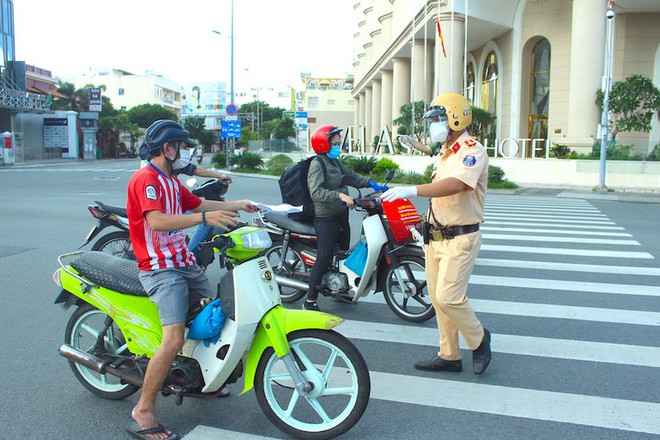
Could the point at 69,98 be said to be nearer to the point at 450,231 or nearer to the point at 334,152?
the point at 334,152

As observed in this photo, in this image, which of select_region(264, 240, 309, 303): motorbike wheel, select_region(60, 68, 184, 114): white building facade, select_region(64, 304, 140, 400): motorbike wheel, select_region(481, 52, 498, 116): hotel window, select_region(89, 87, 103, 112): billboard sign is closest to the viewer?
select_region(64, 304, 140, 400): motorbike wheel

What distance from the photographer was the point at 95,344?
3.81 meters

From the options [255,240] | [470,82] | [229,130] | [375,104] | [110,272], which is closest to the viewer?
[255,240]

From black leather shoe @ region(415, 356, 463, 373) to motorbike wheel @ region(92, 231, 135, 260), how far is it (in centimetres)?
428

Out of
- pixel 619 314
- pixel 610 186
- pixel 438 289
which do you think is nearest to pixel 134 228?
pixel 438 289

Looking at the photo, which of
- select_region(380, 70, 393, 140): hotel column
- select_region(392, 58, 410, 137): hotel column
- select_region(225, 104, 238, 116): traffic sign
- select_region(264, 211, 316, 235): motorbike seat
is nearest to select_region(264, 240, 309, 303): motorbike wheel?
select_region(264, 211, 316, 235): motorbike seat

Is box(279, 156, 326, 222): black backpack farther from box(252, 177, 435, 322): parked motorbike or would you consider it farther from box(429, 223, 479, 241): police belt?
box(429, 223, 479, 241): police belt

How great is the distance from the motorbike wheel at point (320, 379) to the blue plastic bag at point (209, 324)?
306 mm

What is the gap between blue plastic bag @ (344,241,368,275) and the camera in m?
5.55

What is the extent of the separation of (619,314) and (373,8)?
226ft

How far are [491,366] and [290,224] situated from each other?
2.54 m

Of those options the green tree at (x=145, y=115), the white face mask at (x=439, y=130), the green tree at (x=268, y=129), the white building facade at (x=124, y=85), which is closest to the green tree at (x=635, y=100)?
the white face mask at (x=439, y=130)

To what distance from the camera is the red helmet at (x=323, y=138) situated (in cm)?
555

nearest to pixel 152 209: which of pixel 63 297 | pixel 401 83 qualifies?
pixel 63 297
